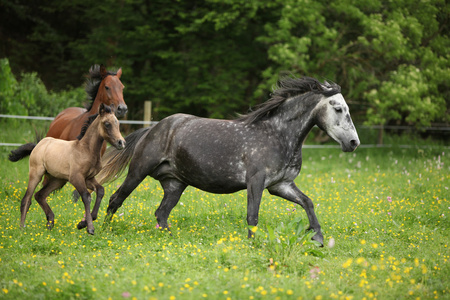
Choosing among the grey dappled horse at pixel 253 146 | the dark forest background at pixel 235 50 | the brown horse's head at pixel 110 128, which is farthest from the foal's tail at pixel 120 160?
the dark forest background at pixel 235 50

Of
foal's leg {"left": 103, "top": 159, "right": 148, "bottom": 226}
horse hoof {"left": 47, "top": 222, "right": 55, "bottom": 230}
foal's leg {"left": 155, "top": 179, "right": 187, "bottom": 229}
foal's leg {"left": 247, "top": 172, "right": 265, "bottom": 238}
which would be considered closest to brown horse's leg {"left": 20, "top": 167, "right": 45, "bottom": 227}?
horse hoof {"left": 47, "top": 222, "right": 55, "bottom": 230}

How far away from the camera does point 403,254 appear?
6219mm

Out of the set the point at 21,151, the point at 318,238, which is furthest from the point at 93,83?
the point at 318,238

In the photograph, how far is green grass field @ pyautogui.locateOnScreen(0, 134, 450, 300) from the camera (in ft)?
15.0

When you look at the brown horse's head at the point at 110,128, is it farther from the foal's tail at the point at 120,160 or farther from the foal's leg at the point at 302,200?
the foal's leg at the point at 302,200

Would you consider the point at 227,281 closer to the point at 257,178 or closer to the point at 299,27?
the point at 257,178

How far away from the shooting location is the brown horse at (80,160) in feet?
21.7

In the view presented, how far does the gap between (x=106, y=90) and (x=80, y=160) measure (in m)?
1.99

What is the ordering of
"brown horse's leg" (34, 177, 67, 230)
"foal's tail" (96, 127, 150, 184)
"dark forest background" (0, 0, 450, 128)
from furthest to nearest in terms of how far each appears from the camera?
1. "dark forest background" (0, 0, 450, 128)
2. "foal's tail" (96, 127, 150, 184)
3. "brown horse's leg" (34, 177, 67, 230)

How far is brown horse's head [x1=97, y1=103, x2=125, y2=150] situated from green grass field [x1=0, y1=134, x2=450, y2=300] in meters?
1.29

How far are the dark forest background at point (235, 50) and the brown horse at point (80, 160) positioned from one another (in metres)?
8.37

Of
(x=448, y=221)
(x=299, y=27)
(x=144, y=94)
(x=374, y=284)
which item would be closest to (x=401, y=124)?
(x=299, y=27)

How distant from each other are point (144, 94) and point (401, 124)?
1226cm

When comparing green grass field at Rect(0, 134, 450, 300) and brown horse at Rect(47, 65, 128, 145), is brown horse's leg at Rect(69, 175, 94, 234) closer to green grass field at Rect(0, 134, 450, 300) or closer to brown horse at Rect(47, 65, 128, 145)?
green grass field at Rect(0, 134, 450, 300)
